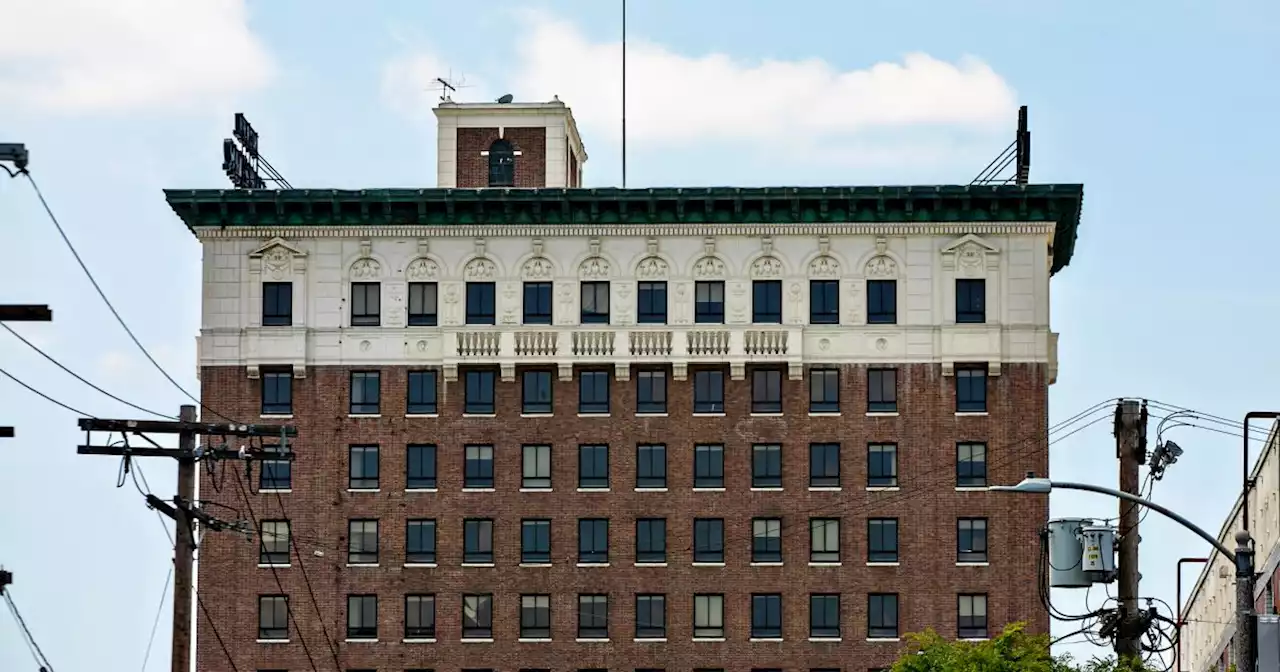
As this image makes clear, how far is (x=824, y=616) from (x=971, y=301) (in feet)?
44.8

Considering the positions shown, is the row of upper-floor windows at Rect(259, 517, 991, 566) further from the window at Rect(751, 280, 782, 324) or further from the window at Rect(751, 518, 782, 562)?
the window at Rect(751, 280, 782, 324)

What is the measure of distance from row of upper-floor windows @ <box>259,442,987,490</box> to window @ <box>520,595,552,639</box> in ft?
14.2

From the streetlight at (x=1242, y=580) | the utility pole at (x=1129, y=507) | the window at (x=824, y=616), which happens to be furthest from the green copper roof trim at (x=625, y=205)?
the streetlight at (x=1242, y=580)

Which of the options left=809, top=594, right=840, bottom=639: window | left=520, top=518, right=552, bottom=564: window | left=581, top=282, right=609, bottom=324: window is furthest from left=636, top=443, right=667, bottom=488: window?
left=809, top=594, right=840, bottom=639: window

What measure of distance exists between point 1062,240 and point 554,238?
68.8ft

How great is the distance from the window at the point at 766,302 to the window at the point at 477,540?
13167 millimetres

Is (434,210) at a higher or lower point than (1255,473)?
higher

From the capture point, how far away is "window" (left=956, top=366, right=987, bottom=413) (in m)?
108

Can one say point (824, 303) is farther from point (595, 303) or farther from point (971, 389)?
point (595, 303)

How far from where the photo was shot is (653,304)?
109m

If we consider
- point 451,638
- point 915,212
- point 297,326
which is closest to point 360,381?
point 297,326

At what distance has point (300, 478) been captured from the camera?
108000 mm

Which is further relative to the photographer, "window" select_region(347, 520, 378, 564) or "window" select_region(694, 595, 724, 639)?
"window" select_region(347, 520, 378, 564)

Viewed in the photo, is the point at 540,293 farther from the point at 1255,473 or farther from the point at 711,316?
the point at 1255,473
